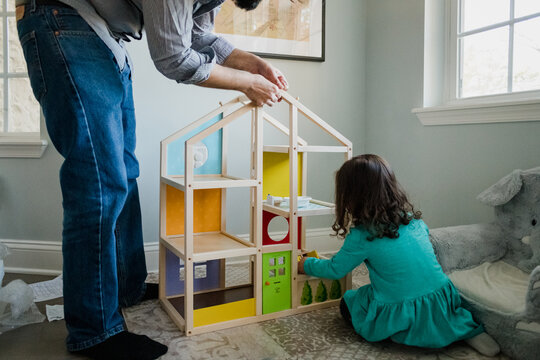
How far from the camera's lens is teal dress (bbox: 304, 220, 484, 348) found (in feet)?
4.21

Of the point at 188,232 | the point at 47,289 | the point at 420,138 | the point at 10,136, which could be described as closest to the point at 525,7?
the point at 420,138

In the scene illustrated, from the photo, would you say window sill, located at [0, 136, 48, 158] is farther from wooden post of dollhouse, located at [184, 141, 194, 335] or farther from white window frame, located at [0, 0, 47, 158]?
wooden post of dollhouse, located at [184, 141, 194, 335]

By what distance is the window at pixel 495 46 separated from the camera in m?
1.75

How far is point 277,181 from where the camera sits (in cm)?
178

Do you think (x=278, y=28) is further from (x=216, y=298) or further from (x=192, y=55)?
(x=216, y=298)

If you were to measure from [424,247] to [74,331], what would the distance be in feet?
3.36

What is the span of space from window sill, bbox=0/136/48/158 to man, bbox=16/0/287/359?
0.96 m

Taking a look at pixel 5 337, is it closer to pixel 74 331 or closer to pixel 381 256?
pixel 74 331

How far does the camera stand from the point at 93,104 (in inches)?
44.6

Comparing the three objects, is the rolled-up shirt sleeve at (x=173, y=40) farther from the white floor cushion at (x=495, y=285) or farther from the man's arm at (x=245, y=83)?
the white floor cushion at (x=495, y=285)

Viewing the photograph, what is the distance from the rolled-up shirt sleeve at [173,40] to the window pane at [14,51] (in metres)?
1.37

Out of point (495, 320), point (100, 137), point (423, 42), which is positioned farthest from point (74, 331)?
point (423, 42)

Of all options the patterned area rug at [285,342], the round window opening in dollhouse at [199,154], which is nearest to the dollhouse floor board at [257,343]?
the patterned area rug at [285,342]

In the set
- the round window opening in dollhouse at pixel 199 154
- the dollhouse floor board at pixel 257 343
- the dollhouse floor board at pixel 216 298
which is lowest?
the dollhouse floor board at pixel 257 343
